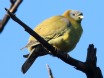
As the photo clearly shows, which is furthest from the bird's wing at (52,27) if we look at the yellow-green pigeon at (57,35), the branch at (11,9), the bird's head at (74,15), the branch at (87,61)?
the branch at (11,9)

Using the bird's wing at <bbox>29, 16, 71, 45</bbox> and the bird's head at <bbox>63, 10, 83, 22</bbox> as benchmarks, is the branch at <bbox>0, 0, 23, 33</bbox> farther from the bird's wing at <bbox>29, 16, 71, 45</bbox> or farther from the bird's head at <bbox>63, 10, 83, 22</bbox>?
the bird's head at <bbox>63, 10, 83, 22</bbox>

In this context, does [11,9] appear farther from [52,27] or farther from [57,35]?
[52,27]

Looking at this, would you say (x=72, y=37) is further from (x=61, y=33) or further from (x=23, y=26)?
(x=23, y=26)

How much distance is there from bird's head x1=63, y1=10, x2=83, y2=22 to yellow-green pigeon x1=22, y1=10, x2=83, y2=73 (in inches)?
10.9

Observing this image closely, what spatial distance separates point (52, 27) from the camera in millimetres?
5027

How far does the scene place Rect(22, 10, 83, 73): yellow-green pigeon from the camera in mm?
4422

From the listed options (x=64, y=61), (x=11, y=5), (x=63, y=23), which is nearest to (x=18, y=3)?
(x=11, y=5)

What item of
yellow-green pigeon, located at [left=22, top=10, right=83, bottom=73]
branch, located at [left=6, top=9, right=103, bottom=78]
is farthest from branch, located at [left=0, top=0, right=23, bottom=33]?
yellow-green pigeon, located at [left=22, top=10, right=83, bottom=73]

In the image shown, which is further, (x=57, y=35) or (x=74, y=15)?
(x=74, y=15)

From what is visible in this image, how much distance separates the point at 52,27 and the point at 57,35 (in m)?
0.22

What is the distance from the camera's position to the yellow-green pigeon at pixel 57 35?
4.42 m

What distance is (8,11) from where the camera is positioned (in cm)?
201

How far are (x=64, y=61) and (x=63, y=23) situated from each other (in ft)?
8.59

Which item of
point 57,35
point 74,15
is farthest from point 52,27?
point 74,15
